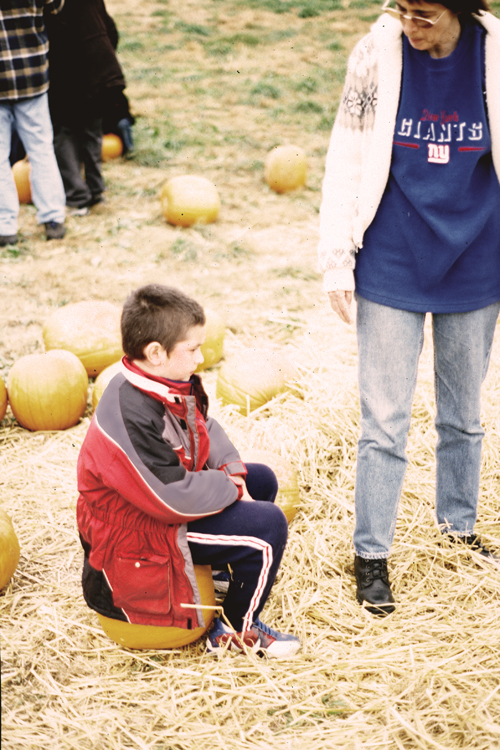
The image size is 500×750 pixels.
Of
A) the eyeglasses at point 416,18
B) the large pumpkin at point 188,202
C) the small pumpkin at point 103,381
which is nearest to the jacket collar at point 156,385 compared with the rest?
the eyeglasses at point 416,18

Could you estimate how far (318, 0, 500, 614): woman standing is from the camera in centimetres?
230

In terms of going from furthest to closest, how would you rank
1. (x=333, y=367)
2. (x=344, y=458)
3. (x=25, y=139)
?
(x=25, y=139), (x=333, y=367), (x=344, y=458)

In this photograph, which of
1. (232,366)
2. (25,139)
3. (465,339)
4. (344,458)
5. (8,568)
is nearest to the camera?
(465,339)

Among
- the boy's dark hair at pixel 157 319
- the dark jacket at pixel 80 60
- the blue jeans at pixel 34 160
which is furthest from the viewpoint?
the dark jacket at pixel 80 60

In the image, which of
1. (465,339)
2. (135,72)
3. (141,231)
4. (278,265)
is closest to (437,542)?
(465,339)

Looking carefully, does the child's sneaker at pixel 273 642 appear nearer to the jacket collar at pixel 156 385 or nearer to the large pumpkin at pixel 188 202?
the jacket collar at pixel 156 385

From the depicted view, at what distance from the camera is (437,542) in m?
3.15

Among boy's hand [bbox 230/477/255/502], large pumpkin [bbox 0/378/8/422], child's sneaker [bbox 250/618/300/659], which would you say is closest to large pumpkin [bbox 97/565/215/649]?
child's sneaker [bbox 250/618/300/659]

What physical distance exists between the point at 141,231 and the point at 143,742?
17.7 feet

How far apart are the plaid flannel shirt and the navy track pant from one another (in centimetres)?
478

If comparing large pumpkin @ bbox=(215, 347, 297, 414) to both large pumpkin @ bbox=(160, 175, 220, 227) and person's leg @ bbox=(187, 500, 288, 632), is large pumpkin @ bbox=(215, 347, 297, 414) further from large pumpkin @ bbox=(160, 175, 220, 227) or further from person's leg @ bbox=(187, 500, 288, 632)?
large pumpkin @ bbox=(160, 175, 220, 227)

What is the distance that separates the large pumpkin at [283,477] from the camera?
3.30 m

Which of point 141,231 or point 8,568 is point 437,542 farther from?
point 141,231

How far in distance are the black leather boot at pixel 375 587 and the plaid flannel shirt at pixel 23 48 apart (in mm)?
4892
